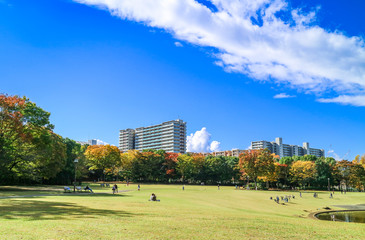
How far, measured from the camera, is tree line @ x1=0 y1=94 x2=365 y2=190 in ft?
133

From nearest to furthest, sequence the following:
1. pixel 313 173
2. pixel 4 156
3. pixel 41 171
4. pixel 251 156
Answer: pixel 4 156 < pixel 41 171 < pixel 251 156 < pixel 313 173

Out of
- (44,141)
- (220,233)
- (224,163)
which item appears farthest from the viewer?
(224,163)

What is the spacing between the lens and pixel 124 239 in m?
11.2

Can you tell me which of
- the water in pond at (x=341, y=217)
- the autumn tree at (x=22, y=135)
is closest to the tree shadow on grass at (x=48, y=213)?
the autumn tree at (x=22, y=135)

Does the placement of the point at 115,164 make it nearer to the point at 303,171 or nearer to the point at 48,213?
the point at 303,171

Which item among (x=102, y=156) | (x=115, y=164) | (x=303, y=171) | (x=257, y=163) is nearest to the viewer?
(x=257, y=163)

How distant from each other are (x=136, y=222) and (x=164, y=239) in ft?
14.1

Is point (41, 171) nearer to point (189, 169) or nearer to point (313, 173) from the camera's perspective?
point (189, 169)

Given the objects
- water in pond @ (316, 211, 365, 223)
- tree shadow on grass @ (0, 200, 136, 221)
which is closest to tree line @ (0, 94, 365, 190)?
tree shadow on grass @ (0, 200, 136, 221)

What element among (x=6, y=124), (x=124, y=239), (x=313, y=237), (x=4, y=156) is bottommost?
(x=313, y=237)

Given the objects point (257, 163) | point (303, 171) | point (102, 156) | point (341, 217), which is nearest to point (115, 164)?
point (102, 156)

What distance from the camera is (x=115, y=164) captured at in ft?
316

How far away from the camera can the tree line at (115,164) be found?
133 feet

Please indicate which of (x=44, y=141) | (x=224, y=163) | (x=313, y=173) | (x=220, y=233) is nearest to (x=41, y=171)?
(x=44, y=141)
